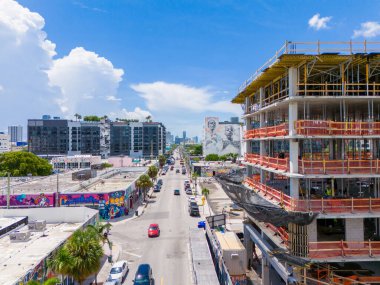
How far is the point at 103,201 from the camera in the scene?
50.6m

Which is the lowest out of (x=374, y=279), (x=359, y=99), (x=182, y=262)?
(x=182, y=262)

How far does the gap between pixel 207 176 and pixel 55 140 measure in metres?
100

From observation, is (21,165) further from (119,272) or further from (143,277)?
(143,277)

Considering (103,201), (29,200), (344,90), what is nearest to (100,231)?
(103,201)

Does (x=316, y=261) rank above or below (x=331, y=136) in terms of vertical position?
below

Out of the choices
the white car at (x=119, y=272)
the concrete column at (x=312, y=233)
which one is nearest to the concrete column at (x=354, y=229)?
the concrete column at (x=312, y=233)

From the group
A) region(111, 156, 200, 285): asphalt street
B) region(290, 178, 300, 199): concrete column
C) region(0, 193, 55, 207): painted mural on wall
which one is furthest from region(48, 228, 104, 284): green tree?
region(0, 193, 55, 207): painted mural on wall

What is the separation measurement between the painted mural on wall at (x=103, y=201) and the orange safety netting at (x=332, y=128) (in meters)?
39.2

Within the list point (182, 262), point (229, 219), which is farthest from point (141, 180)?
point (182, 262)

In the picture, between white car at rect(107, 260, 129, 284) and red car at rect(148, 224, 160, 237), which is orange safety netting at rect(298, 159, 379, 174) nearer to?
white car at rect(107, 260, 129, 284)

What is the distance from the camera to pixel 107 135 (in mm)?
173500

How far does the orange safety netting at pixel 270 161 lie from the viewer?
20094 mm

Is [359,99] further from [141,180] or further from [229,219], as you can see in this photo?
[141,180]

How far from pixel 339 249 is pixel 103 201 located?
40416mm
